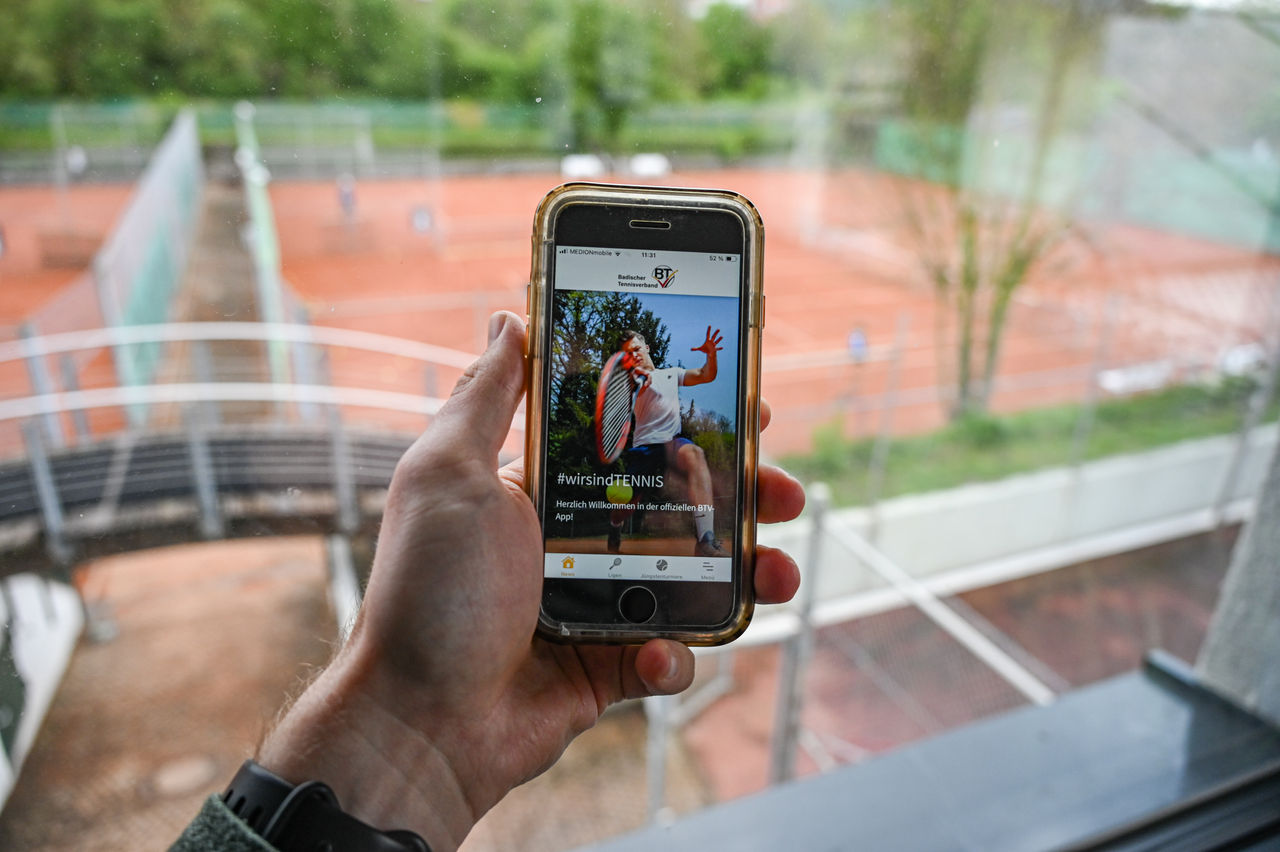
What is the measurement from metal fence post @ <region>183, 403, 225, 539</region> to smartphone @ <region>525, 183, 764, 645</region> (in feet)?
1.21

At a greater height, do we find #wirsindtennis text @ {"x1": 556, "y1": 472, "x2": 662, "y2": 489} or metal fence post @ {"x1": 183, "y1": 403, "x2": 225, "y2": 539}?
#wirsindtennis text @ {"x1": 556, "y1": 472, "x2": 662, "y2": 489}

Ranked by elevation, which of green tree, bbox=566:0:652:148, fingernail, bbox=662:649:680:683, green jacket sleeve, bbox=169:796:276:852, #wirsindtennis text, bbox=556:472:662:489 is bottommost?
fingernail, bbox=662:649:680:683

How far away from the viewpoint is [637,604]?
47cm

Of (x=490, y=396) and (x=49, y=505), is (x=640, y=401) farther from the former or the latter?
(x=49, y=505)

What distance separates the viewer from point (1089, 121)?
2408 mm

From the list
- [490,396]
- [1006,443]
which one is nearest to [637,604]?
[490,396]

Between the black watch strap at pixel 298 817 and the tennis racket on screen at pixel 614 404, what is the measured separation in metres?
0.22

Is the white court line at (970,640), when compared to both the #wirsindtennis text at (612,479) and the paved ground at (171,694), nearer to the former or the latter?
the paved ground at (171,694)

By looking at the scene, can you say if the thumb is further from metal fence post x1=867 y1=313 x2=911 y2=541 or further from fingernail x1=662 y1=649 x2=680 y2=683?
metal fence post x1=867 y1=313 x2=911 y2=541

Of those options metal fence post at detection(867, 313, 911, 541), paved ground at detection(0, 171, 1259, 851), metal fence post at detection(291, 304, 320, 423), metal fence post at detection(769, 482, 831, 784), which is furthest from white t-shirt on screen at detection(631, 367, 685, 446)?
metal fence post at detection(867, 313, 911, 541)

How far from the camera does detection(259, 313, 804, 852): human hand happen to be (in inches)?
16.0

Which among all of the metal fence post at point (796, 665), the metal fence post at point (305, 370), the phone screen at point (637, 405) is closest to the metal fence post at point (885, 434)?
the metal fence post at point (796, 665)

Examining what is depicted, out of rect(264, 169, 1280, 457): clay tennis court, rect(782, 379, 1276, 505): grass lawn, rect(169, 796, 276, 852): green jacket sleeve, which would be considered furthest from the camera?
rect(782, 379, 1276, 505): grass lawn

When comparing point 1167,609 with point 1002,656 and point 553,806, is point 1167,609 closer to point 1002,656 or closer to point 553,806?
point 1002,656
